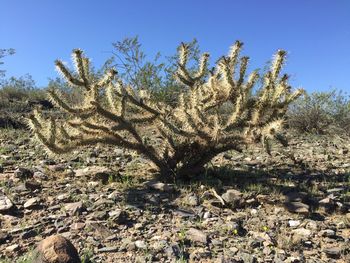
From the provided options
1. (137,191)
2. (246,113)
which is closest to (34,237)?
(137,191)

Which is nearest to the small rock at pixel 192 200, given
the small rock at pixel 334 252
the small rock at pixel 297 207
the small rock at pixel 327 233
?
the small rock at pixel 297 207

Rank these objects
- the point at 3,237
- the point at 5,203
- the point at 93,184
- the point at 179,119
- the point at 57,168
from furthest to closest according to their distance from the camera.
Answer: the point at 57,168
the point at 179,119
the point at 93,184
the point at 5,203
the point at 3,237

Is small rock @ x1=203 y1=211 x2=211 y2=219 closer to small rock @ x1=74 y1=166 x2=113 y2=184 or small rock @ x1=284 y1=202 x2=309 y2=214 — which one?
small rock @ x1=284 y1=202 x2=309 y2=214

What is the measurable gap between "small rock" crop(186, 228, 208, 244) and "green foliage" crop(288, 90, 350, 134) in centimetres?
625

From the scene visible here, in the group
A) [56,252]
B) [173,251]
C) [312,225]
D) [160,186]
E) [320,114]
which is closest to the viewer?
[56,252]

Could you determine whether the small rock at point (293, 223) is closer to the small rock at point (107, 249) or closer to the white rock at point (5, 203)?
the small rock at point (107, 249)

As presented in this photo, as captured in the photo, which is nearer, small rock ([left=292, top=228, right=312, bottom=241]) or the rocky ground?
the rocky ground

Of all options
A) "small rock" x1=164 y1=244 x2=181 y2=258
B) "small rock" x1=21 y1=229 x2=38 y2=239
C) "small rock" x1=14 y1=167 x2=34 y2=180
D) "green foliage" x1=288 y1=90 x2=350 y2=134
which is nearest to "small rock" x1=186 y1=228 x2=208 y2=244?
"small rock" x1=164 y1=244 x2=181 y2=258

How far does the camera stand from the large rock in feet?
9.75

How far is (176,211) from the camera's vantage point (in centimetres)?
419

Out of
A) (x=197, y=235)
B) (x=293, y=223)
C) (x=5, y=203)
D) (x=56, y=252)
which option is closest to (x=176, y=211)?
(x=197, y=235)

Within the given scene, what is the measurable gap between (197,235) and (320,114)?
22.7 ft

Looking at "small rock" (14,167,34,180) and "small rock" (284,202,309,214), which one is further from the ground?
"small rock" (14,167,34,180)

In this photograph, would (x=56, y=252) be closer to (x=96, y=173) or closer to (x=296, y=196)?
(x=96, y=173)
